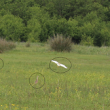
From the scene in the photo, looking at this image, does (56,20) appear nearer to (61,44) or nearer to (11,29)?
(11,29)

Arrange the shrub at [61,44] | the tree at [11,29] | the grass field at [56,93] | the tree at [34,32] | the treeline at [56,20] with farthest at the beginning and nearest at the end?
the treeline at [56,20] → the tree at [11,29] → the tree at [34,32] → the shrub at [61,44] → the grass field at [56,93]

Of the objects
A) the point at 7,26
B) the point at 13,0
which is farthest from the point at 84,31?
the point at 13,0

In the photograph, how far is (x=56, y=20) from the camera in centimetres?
6022

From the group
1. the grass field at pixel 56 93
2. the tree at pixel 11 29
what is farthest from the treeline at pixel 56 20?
the grass field at pixel 56 93

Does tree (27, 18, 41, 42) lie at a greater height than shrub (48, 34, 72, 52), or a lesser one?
lesser

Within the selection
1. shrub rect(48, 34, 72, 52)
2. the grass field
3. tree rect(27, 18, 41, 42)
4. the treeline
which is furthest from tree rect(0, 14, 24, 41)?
the grass field

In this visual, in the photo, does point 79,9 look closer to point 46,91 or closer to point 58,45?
point 58,45

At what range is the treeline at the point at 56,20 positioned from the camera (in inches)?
2342

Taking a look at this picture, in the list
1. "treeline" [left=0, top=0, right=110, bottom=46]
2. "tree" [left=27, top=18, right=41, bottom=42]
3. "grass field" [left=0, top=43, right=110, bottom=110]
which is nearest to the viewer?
"grass field" [left=0, top=43, right=110, bottom=110]

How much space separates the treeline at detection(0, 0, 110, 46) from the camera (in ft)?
195

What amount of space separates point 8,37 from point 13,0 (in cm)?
3838

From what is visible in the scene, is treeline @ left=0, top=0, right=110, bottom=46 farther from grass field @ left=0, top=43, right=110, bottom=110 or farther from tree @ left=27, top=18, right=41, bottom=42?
grass field @ left=0, top=43, right=110, bottom=110

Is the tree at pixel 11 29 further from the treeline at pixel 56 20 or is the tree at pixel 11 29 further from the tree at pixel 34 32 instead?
the tree at pixel 34 32

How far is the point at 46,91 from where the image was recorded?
8289 millimetres
